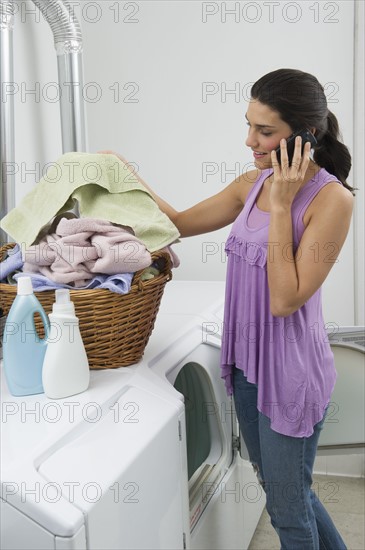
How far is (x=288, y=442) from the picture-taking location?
1458mm

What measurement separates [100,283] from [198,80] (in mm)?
1319

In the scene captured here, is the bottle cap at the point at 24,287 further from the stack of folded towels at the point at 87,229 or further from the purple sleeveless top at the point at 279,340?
the purple sleeveless top at the point at 279,340

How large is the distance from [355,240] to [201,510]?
1256 millimetres

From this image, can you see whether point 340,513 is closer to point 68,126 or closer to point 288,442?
point 288,442

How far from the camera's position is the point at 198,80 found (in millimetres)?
2430

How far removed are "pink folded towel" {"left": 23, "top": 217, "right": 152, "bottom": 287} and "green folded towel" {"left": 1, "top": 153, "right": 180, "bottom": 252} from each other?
49 mm

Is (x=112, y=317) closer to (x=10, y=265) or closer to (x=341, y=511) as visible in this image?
(x=10, y=265)

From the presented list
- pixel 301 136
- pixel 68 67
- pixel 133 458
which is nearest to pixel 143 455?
pixel 133 458

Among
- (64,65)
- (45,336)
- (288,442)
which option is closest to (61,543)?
(45,336)

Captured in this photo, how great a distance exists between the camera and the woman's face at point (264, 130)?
1.40 m

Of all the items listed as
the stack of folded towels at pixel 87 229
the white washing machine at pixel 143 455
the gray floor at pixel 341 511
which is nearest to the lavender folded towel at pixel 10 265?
Result: the stack of folded towels at pixel 87 229

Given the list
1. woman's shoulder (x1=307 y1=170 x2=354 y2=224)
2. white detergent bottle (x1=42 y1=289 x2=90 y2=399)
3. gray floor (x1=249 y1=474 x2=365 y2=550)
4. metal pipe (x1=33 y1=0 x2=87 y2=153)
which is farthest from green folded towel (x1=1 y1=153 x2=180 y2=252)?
gray floor (x1=249 y1=474 x2=365 y2=550)

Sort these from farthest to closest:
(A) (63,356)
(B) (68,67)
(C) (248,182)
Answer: (B) (68,67)
(C) (248,182)
(A) (63,356)

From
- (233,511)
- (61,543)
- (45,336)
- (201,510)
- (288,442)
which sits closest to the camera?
(61,543)
